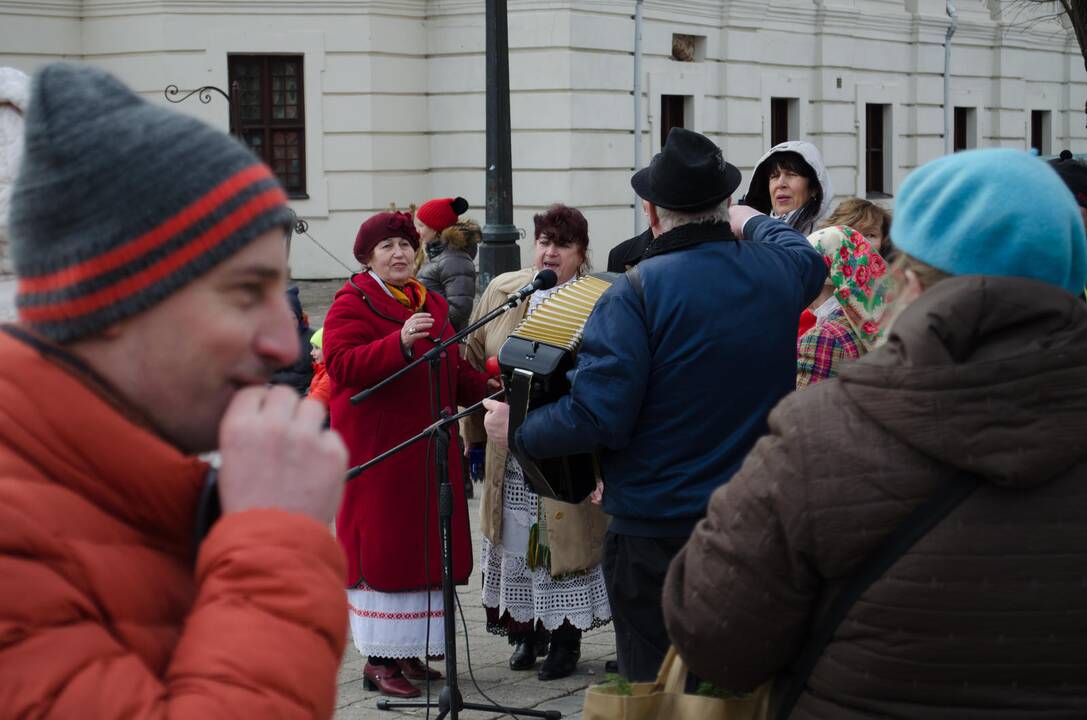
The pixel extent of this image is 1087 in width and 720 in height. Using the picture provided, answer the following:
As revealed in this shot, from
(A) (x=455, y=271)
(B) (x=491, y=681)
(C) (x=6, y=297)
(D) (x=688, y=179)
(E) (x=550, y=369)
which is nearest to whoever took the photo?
(C) (x=6, y=297)

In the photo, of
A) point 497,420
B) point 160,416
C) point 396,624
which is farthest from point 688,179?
point 160,416

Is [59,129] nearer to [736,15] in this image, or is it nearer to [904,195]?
[904,195]

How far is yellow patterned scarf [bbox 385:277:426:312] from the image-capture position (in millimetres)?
6488

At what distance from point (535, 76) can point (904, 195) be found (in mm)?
19537

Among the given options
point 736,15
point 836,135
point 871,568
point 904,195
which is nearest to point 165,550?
point 871,568

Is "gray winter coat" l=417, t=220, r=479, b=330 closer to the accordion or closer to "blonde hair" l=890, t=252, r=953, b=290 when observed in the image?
the accordion

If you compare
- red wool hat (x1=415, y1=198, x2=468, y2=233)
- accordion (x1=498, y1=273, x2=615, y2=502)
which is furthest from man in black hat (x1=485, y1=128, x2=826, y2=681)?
red wool hat (x1=415, y1=198, x2=468, y2=233)

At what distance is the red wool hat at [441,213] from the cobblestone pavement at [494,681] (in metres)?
3.96

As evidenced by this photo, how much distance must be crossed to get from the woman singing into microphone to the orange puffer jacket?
4842 mm

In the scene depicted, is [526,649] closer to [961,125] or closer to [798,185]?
[798,185]

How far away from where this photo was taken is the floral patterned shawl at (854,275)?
517 centimetres

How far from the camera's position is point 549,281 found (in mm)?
5328

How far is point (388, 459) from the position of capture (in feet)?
20.6

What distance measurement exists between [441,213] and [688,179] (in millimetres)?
6424
